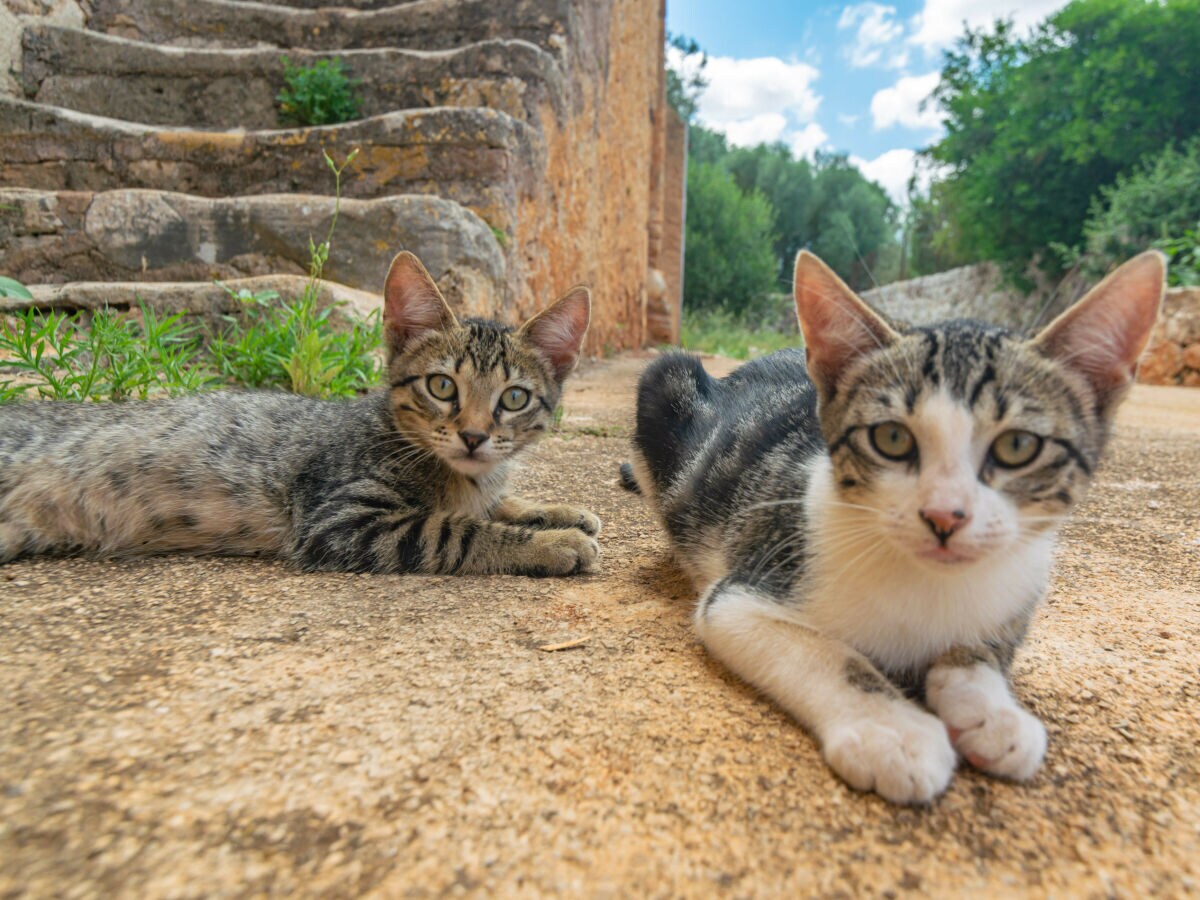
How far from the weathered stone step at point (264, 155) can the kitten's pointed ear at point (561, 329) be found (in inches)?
110

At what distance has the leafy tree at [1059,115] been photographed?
15.6 m

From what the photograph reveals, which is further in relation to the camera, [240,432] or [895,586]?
[240,432]

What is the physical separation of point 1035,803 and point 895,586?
1.46 ft

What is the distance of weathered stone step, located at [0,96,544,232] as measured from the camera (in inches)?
194

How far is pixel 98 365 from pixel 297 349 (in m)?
0.88

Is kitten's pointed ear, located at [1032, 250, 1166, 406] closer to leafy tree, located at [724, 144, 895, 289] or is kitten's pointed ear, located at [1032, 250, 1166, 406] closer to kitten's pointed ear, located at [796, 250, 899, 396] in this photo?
kitten's pointed ear, located at [796, 250, 899, 396]

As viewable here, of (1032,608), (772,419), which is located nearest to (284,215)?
(772,419)

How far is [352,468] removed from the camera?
8.07 ft

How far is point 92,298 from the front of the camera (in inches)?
160

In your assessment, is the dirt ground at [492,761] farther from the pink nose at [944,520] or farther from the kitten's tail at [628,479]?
the kitten's tail at [628,479]

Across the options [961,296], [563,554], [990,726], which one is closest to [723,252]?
[961,296]

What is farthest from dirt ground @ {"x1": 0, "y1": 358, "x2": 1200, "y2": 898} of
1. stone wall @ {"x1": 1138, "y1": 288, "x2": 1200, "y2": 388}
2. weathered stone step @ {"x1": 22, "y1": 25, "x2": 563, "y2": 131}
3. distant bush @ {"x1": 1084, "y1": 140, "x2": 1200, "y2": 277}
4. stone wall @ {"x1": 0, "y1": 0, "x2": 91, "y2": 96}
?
distant bush @ {"x1": 1084, "y1": 140, "x2": 1200, "y2": 277}

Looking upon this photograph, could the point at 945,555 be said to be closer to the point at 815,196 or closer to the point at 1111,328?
the point at 1111,328

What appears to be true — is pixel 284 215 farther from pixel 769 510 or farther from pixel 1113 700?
pixel 1113 700
